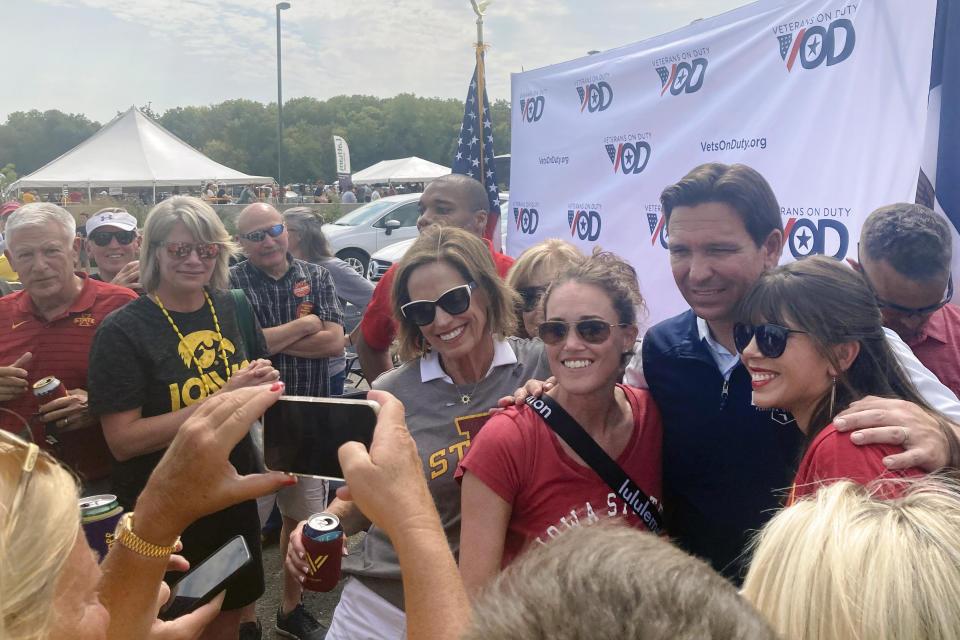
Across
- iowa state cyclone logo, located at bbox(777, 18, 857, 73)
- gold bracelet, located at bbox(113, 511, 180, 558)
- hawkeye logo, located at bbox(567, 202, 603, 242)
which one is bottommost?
gold bracelet, located at bbox(113, 511, 180, 558)

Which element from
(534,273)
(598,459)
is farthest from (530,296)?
(598,459)

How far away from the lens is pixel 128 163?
73.6 feet

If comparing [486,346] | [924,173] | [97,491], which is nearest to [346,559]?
[486,346]

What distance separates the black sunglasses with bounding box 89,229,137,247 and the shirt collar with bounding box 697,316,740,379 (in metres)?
3.72

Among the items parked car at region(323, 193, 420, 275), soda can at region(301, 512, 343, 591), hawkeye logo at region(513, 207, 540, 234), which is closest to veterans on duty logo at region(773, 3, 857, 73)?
hawkeye logo at region(513, 207, 540, 234)

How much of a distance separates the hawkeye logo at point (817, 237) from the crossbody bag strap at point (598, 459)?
6.50 ft

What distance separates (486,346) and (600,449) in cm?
72

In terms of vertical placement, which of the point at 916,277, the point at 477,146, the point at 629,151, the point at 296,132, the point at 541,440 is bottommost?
the point at 541,440

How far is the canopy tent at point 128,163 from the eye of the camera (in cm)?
2172

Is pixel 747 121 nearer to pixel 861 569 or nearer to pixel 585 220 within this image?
pixel 585 220

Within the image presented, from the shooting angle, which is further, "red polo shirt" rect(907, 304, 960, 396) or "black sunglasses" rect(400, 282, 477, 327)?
"red polo shirt" rect(907, 304, 960, 396)

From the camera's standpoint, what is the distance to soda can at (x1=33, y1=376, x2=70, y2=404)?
103 inches

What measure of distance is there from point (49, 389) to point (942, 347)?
3.48m

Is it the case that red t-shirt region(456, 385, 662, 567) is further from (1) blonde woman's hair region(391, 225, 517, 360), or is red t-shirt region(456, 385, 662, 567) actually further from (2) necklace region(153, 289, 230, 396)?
(2) necklace region(153, 289, 230, 396)
